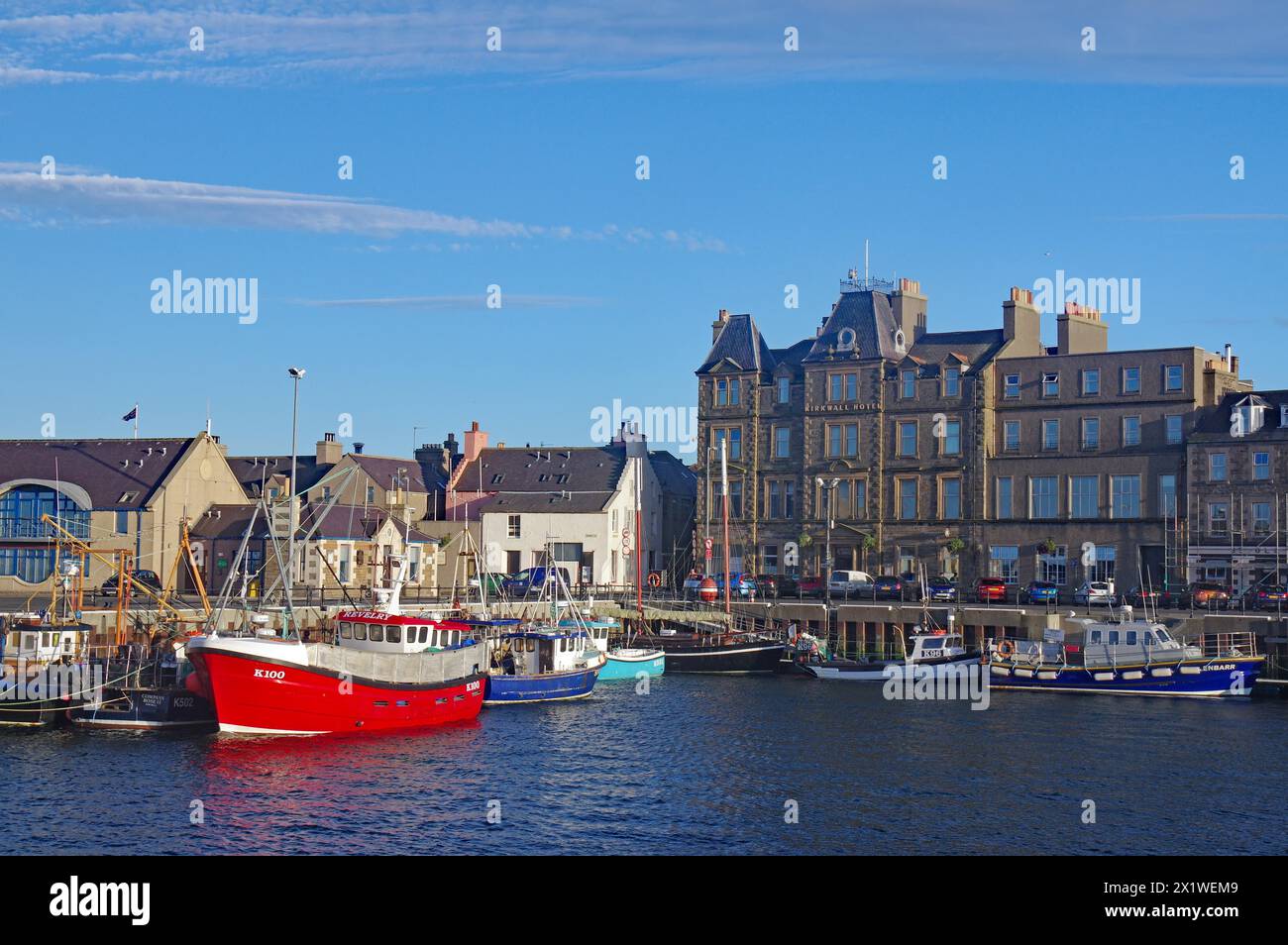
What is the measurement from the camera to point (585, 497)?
3841 inches

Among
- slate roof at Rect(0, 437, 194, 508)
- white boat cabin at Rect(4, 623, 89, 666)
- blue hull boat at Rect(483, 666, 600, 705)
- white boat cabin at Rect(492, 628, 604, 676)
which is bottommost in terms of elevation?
blue hull boat at Rect(483, 666, 600, 705)

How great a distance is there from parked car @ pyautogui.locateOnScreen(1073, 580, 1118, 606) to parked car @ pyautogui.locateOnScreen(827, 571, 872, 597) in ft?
38.6

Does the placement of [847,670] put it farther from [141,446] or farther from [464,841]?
[141,446]

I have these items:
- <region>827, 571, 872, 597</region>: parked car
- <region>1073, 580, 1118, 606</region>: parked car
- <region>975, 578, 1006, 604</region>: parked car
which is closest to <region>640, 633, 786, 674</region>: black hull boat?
<region>827, 571, 872, 597</region>: parked car

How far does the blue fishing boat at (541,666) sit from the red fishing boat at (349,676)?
14.1 feet

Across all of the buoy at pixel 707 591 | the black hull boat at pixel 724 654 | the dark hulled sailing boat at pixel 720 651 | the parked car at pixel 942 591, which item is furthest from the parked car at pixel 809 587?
the black hull boat at pixel 724 654

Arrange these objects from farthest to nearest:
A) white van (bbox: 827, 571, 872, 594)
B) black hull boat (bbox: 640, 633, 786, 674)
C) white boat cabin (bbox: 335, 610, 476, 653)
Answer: white van (bbox: 827, 571, 872, 594) → black hull boat (bbox: 640, 633, 786, 674) → white boat cabin (bbox: 335, 610, 476, 653)

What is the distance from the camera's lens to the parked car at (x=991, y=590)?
80438 mm

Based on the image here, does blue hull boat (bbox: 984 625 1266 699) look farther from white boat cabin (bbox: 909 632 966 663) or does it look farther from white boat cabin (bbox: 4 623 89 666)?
white boat cabin (bbox: 4 623 89 666)

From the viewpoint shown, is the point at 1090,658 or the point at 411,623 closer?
the point at 411,623

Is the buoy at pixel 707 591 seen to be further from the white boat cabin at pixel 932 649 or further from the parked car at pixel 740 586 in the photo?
the white boat cabin at pixel 932 649

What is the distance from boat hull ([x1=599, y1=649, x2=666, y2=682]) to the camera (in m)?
70.8
